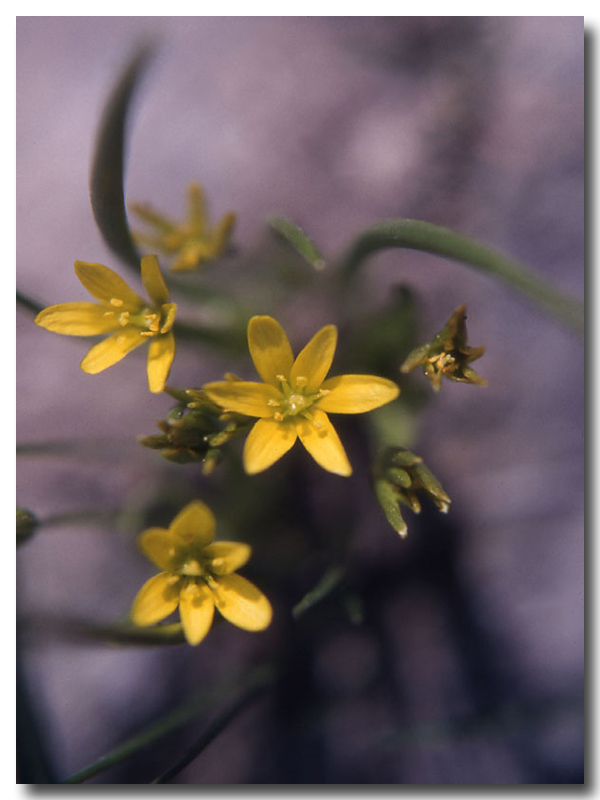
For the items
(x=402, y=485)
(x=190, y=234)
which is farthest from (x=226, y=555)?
(x=190, y=234)

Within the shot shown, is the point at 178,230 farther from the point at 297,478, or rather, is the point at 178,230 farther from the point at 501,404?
the point at 501,404

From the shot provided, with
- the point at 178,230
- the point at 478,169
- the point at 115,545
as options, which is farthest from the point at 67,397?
the point at 478,169

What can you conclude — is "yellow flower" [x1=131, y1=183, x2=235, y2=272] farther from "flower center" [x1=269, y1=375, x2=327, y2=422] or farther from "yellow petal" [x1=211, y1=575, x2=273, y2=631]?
"yellow petal" [x1=211, y1=575, x2=273, y2=631]

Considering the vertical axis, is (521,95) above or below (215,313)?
above

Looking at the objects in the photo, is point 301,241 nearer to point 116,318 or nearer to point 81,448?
point 116,318

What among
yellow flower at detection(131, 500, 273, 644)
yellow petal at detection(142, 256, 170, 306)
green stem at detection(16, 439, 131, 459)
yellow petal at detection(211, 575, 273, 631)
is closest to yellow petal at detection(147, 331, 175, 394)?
yellow petal at detection(142, 256, 170, 306)

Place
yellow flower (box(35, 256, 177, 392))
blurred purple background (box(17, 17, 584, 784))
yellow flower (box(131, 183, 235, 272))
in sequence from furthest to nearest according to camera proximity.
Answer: blurred purple background (box(17, 17, 584, 784)) < yellow flower (box(131, 183, 235, 272)) < yellow flower (box(35, 256, 177, 392))

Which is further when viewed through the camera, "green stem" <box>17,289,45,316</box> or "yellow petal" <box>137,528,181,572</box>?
"green stem" <box>17,289,45,316</box>
